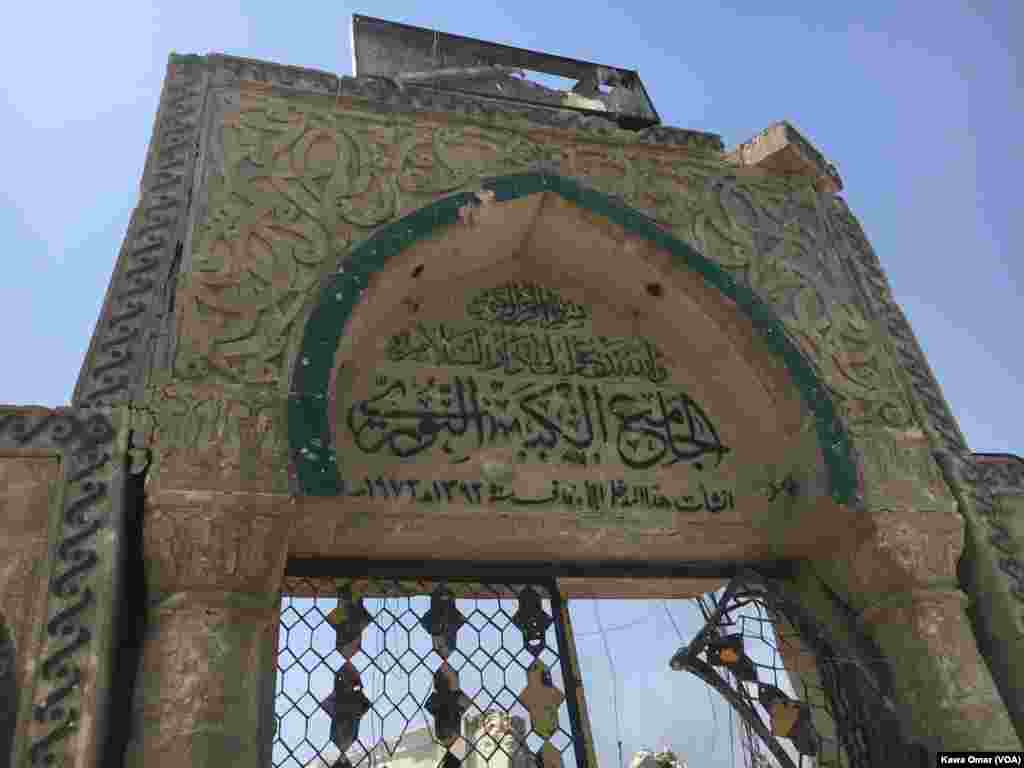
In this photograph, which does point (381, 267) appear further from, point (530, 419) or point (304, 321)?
point (530, 419)

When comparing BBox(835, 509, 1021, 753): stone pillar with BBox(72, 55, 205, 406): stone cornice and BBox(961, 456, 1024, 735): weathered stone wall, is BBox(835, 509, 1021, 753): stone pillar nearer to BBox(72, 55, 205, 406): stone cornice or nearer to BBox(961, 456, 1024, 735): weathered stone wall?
BBox(961, 456, 1024, 735): weathered stone wall

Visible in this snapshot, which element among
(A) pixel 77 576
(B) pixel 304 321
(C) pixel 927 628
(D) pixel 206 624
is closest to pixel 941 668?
(C) pixel 927 628

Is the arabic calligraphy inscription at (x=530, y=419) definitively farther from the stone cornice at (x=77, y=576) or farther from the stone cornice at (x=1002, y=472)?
the stone cornice at (x=1002, y=472)

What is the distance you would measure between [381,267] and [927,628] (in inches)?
101

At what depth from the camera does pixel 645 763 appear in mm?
8258

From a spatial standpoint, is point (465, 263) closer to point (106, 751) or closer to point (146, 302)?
point (146, 302)

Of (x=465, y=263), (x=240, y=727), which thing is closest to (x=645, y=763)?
(x=465, y=263)

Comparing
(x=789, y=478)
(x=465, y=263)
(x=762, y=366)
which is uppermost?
(x=465, y=263)

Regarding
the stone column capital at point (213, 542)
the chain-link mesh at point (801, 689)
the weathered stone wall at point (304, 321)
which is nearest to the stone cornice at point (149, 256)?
the weathered stone wall at point (304, 321)

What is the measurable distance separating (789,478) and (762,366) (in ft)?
1.69

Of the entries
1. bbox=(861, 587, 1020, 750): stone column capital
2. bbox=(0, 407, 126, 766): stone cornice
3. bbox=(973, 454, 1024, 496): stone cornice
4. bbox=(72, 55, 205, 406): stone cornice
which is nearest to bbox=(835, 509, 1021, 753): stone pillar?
bbox=(861, 587, 1020, 750): stone column capital

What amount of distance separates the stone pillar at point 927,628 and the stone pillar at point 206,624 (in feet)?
7.51

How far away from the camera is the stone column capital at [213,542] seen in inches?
99.9

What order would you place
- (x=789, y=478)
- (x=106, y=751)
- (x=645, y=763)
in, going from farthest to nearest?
(x=645, y=763) < (x=789, y=478) < (x=106, y=751)
